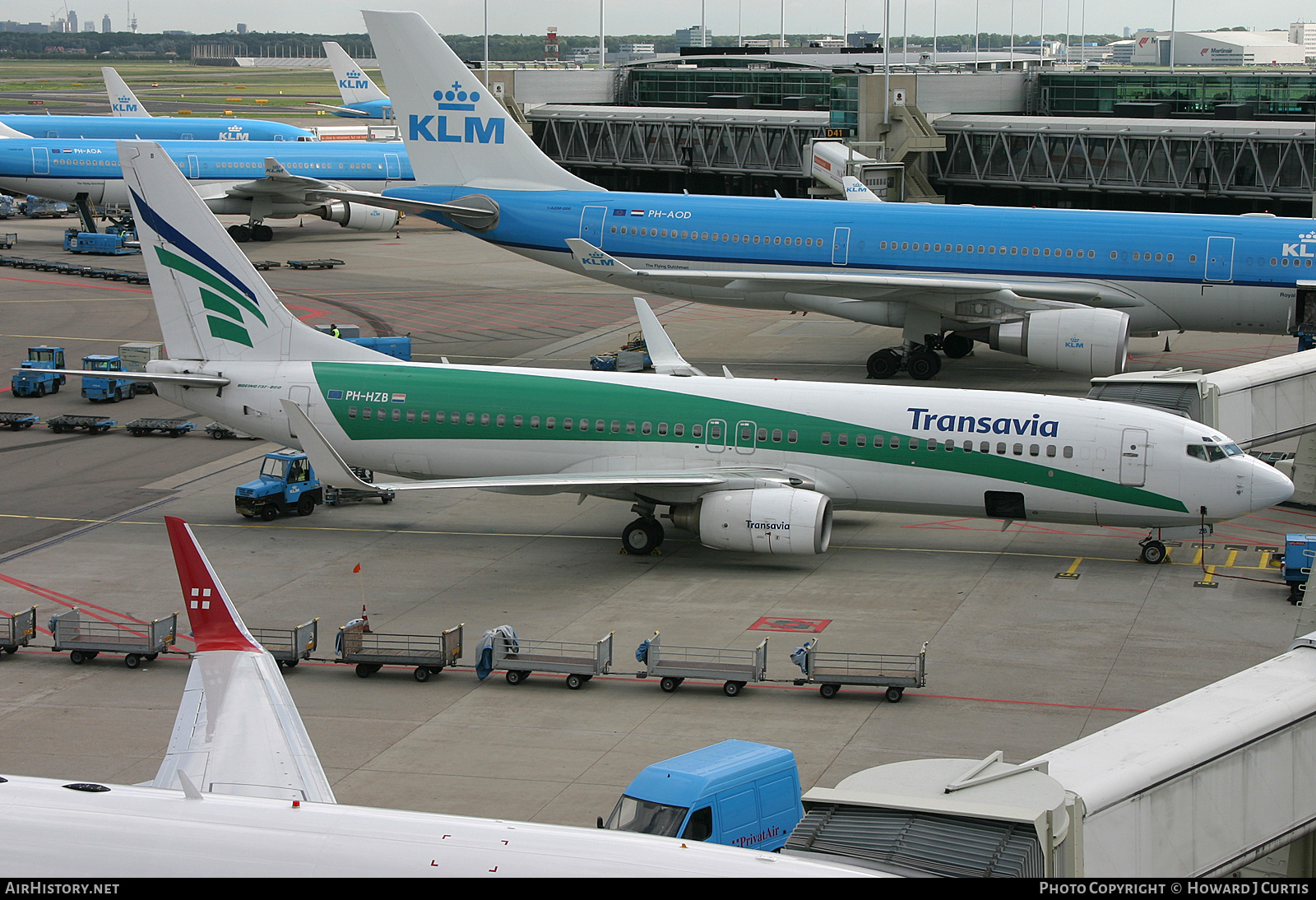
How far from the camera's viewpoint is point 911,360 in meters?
49.6

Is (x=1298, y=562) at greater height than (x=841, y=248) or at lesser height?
lesser

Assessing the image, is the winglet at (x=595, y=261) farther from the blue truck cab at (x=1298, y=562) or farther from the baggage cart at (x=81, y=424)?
the blue truck cab at (x=1298, y=562)

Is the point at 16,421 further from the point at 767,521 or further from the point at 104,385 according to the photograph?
the point at 767,521

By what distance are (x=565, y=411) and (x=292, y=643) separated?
9.25 m

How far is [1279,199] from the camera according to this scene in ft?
247

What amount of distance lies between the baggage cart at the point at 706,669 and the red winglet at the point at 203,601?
779 cm

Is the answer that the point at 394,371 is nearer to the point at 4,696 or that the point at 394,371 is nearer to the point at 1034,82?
the point at 4,696

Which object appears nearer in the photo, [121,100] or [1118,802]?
[1118,802]

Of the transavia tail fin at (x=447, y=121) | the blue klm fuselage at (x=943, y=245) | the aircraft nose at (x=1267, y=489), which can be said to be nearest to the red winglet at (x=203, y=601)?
the aircraft nose at (x=1267, y=489)

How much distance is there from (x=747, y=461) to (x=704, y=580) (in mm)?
3093

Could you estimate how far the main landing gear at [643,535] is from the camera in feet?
107

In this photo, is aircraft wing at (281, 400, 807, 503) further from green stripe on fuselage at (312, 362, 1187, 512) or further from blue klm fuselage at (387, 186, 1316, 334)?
blue klm fuselage at (387, 186, 1316, 334)

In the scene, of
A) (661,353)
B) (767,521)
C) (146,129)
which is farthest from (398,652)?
(146,129)

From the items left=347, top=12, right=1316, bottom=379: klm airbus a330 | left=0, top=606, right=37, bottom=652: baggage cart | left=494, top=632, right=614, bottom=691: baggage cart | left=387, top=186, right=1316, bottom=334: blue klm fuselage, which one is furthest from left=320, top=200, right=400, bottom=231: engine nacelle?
left=494, top=632, right=614, bottom=691: baggage cart
